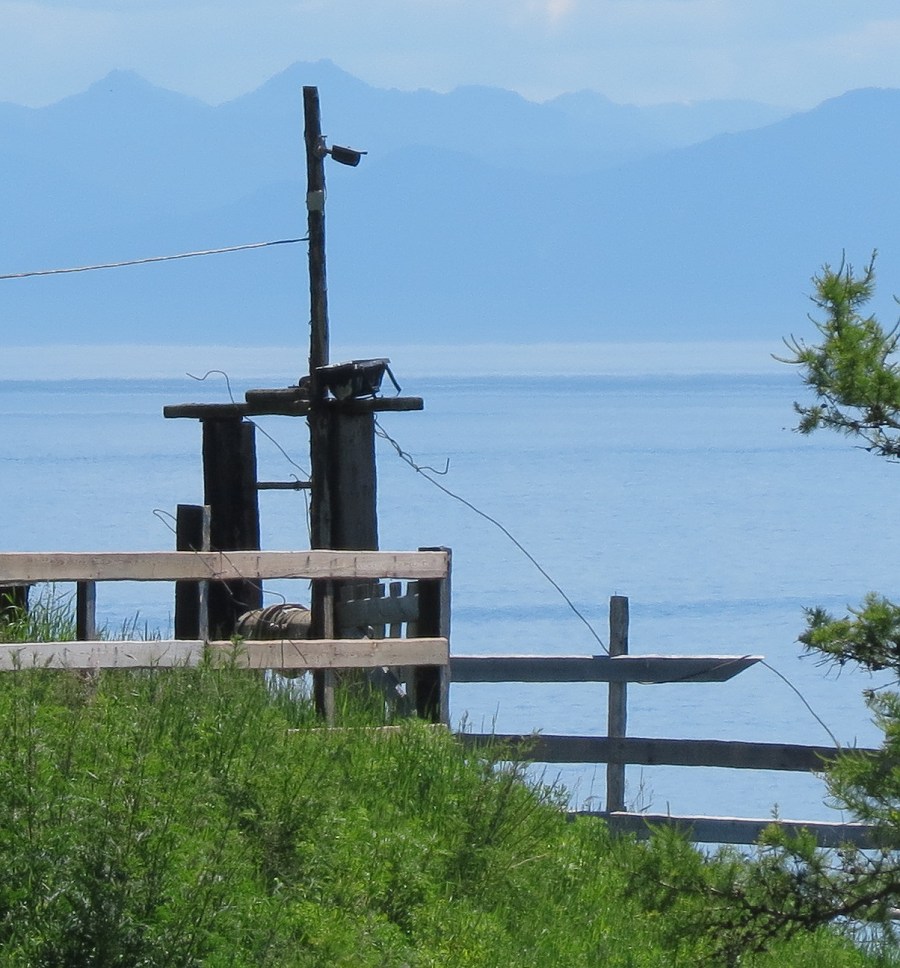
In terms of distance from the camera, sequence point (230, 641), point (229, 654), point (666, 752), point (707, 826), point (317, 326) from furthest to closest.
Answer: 1. point (317, 326)
2. point (707, 826)
3. point (666, 752)
4. point (230, 641)
5. point (229, 654)

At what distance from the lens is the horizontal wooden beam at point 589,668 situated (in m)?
10.3

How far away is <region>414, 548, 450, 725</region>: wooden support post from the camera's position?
9758 mm

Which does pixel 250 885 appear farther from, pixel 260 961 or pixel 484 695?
pixel 484 695

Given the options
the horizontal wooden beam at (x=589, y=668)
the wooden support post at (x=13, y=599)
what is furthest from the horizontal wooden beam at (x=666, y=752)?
the wooden support post at (x=13, y=599)

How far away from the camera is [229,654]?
862cm

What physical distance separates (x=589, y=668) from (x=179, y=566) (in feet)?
9.04

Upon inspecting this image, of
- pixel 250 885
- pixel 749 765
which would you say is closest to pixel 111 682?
pixel 250 885

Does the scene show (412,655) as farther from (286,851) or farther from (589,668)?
(286,851)

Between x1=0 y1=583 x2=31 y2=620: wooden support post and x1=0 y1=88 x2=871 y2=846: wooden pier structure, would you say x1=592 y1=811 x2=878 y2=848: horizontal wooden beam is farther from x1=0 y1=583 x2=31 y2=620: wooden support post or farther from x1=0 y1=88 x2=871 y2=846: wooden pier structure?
x1=0 y1=583 x2=31 y2=620: wooden support post

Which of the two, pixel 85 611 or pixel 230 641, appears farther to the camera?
pixel 85 611

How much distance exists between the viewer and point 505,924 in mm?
7406

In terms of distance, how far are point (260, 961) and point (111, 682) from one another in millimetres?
2787

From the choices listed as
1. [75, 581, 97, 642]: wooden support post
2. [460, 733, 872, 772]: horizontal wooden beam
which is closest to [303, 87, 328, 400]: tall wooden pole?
[75, 581, 97, 642]: wooden support post

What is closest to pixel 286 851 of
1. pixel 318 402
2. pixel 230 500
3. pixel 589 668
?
pixel 589 668
